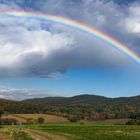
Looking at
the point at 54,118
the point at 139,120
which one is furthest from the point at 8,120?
the point at 139,120

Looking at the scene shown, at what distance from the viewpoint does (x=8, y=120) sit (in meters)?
150

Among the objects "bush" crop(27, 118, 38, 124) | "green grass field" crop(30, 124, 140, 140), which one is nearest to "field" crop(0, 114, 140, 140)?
"green grass field" crop(30, 124, 140, 140)

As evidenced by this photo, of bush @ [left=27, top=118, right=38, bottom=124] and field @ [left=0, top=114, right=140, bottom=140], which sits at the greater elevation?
bush @ [left=27, top=118, right=38, bottom=124]

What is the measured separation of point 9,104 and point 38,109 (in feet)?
56.2

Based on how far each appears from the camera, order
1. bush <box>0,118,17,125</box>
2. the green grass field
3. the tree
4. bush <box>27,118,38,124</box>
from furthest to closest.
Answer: the tree
bush <box>27,118,38,124</box>
bush <box>0,118,17,125</box>
the green grass field

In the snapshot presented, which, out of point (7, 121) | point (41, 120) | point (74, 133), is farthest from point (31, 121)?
point (74, 133)

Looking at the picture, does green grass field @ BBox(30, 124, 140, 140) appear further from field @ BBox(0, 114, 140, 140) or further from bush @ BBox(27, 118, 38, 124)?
bush @ BBox(27, 118, 38, 124)

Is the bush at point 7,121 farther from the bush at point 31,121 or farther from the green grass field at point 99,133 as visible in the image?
the green grass field at point 99,133

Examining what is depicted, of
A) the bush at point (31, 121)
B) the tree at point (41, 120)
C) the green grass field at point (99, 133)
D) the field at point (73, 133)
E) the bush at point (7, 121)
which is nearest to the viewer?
the field at point (73, 133)

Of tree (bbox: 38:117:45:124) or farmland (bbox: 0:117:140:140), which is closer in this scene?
farmland (bbox: 0:117:140:140)

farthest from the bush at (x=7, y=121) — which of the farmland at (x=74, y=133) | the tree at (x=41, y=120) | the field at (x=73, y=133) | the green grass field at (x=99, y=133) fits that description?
the green grass field at (x=99, y=133)

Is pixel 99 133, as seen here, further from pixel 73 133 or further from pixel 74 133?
pixel 73 133

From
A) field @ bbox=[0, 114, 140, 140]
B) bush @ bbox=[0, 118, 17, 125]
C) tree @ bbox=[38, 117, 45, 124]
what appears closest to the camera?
field @ bbox=[0, 114, 140, 140]

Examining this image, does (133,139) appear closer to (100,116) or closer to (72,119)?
(72,119)
